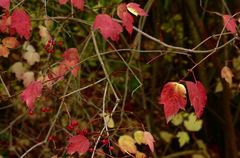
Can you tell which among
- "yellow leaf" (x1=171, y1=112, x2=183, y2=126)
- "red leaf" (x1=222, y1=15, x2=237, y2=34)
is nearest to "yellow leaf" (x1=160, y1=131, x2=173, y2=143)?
"yellow leaf" (x1=171, y1=112, x2=183, y2=126)

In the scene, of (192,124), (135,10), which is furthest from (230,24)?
(192,124)

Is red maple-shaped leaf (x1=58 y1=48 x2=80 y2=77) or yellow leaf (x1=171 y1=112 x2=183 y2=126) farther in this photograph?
yellow leaf (x1=171 y1=112 x2=183 y2=126)

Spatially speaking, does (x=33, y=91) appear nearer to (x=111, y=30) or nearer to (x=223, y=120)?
(x=111, y=30)

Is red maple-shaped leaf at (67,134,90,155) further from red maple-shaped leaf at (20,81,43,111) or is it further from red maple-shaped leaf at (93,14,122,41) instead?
red maple-shaped leaf at (93,14,122,41)

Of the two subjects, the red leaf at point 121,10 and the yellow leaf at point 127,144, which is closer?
the red leaf at point 121,10

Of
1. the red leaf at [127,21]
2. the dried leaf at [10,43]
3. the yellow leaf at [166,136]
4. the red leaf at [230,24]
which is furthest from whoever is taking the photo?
the yellow leaf at [166,136]

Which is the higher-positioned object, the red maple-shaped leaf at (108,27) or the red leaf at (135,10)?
the red leaf at (135,10)

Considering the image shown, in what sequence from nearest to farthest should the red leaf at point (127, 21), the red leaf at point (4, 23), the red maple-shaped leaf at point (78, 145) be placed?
the red maple-shaped leaf at point (78, 145) < the red leaf at point (127, 21) < the red leaf at point (4, 23)

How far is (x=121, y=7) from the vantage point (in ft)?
7.05

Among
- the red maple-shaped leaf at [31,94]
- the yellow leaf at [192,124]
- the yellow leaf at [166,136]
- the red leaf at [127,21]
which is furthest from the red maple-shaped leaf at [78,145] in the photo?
the yellow leaf at [166,136]

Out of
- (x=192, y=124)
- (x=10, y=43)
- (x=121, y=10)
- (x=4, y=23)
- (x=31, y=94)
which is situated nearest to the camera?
(x=31, y=94)

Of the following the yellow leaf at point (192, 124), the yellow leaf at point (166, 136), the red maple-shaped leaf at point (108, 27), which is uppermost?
the red maple-shaped leaf at point (108, 27)

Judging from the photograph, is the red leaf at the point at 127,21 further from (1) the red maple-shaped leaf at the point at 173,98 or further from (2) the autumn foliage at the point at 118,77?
(2) the autumn foliage at the point at 118,77

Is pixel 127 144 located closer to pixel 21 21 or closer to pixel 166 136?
pixel 21 21
